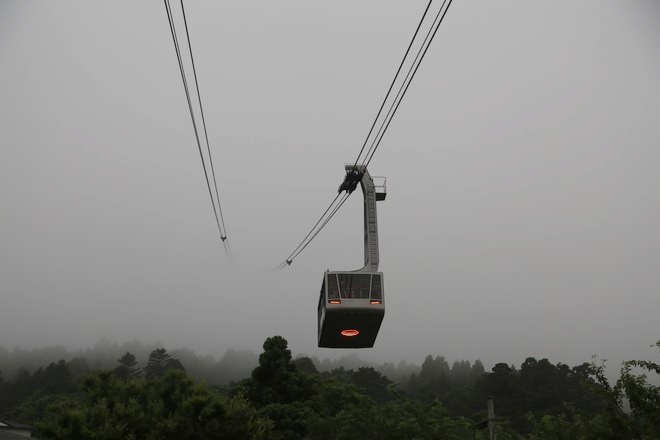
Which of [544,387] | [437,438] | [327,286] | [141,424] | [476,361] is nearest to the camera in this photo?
[327,286]

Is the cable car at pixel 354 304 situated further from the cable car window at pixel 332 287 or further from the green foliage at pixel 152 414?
the green foliage at pixel 152 414

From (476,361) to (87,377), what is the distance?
16379 cm

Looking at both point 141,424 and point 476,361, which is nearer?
point 141,424

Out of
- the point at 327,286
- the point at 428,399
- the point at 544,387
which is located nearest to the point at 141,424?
the point at 327,286

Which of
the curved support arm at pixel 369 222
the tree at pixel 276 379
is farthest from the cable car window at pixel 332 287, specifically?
the tree at pixel 276 379

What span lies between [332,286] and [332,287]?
0.12 ft

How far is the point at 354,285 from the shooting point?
18125 millimetres

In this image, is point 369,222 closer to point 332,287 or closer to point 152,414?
point 332,287

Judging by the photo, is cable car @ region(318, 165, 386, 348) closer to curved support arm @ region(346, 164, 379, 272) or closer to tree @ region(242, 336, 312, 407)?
curved support arm @ region(346, 164, 379, 272)

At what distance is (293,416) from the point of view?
132 ft

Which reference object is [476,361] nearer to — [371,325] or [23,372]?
[23,372]

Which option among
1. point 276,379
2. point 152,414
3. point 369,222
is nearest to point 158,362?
point 276,379

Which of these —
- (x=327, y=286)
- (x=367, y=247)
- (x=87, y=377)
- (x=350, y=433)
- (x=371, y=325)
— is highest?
(x=367, y=247)

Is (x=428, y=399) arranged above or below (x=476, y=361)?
below
